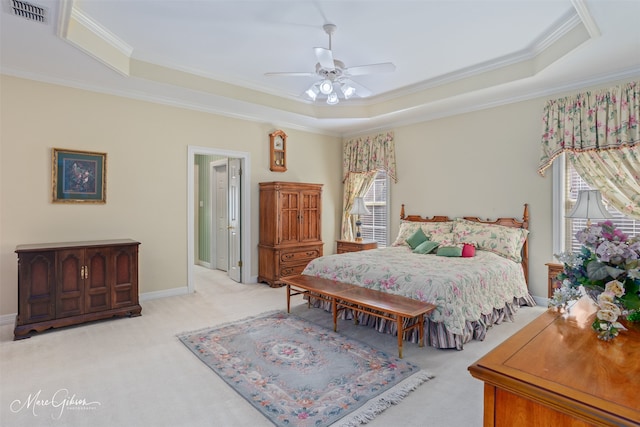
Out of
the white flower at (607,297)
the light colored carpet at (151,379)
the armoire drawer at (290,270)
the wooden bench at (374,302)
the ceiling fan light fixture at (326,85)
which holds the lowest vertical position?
the light colored carpet at (151,379)

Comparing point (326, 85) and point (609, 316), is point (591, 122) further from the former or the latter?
point (609, 316)

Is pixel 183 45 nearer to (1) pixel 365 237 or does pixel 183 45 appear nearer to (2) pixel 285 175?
(2) pixel 285 175

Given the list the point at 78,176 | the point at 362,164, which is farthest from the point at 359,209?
the point at 78,176

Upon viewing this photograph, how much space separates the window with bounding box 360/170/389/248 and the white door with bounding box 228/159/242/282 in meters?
2.45

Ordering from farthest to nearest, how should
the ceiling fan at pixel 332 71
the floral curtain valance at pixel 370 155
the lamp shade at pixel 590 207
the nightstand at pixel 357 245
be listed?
the floral curtain valance at pixel 370 155 < the nightstand at pixel 357 245 < the lamp shade at pixel 590 207 < the ceiling fan at pixel 332 71

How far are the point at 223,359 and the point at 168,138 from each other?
3.31 meters

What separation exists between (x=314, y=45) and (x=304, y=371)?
3.32 m

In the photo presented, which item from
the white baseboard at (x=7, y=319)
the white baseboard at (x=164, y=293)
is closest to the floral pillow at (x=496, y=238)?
the white baseboard at (x=164, y=293)

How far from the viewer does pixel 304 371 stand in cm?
268

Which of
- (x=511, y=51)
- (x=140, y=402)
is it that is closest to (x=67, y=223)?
(x=140, y=402)

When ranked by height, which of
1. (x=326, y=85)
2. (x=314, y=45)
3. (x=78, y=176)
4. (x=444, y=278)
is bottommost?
(x=444, y=278)

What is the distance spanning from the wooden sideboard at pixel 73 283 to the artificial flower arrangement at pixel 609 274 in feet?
13.6

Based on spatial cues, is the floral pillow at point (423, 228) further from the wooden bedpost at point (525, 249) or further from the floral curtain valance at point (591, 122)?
the floral curtain valance at point (591, 122)

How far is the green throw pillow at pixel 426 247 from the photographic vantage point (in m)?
4.62
